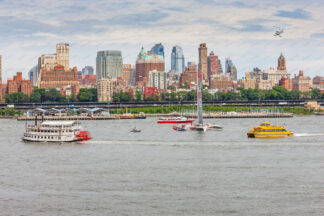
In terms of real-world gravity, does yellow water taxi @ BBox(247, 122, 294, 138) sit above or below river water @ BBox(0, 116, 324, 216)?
above

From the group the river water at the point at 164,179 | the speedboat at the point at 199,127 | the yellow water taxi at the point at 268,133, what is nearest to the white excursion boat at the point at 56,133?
the river water at the point at 164,179

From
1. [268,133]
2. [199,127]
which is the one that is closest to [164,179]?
[268,133]

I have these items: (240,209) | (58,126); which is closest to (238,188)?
(240,209)

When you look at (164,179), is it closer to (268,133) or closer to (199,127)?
(268,133)

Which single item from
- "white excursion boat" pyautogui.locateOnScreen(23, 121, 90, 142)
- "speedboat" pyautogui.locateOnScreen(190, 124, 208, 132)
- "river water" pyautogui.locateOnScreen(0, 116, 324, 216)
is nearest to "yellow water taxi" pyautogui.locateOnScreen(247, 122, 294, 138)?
"river water" pyautogui.locateOnScreen(0, 116, 324, 216)

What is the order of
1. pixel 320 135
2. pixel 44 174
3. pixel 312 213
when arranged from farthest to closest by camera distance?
pixel 320 135
pixel 44 174
pixel 312 213

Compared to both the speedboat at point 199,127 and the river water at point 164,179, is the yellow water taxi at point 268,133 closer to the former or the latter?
the river water at point 164,179

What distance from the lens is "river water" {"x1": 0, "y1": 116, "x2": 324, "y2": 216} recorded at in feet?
152

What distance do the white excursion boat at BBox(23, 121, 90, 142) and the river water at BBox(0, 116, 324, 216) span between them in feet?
18.6

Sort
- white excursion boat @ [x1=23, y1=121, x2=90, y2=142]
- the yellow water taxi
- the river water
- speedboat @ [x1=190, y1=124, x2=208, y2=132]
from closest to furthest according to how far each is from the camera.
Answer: the river water → white excursion boat @ [x1=23, y1=121, x2=90, y2=142] → the yellow water taxi → speedboat @ [x1=190, y1=124, x2=208, y2=132]

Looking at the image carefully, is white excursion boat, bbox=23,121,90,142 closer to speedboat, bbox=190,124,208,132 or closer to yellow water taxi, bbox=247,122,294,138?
yellow water taxi, bbox=247,122,294,138

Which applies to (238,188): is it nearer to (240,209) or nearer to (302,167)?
(240,209)

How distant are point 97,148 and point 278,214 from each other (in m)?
43.3

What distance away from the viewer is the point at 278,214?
43.9 metres
